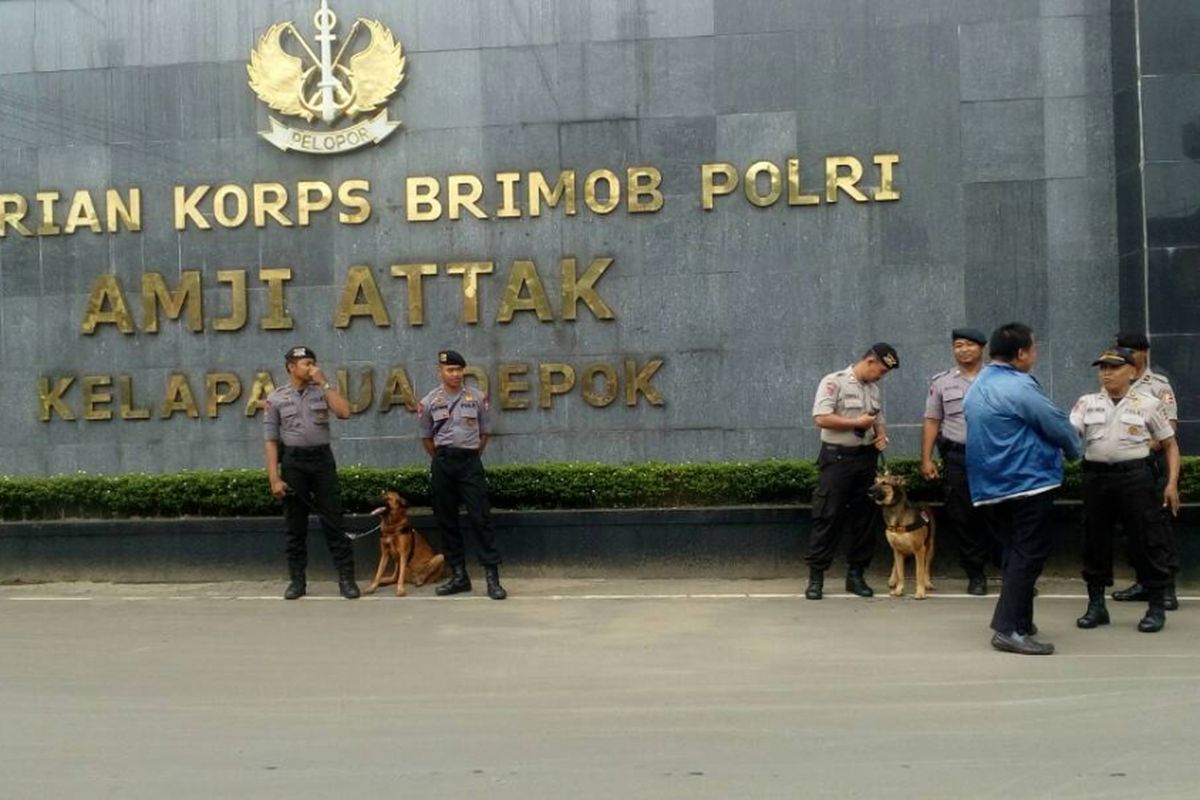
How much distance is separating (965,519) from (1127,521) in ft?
4.55

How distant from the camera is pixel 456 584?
922 centimetres

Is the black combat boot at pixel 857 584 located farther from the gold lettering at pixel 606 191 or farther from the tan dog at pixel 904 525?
the gold lettering at pixel 606 191

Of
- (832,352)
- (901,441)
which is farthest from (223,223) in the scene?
(901,441)

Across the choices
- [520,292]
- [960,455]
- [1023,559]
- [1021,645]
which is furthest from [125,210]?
[1021,645]

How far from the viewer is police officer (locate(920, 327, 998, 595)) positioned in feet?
28.8

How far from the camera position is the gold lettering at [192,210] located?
11.1 m

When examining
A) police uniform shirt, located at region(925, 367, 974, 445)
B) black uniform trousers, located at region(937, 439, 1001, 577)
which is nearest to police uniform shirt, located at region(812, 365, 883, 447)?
police uniform shirt, located at region(925, 367, 974, 445)

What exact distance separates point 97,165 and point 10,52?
1201 millimetres

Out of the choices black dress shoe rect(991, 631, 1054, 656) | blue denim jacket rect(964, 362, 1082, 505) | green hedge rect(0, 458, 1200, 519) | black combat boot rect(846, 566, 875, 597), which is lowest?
black dress shoe rect(991, 631, 1054, 656)

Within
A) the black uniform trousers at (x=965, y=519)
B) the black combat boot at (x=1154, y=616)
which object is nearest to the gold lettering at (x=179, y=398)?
the black uniform trousers at (x=965, y=519)

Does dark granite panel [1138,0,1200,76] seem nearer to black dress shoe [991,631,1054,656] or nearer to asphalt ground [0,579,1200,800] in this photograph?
asphalt ground [0,579,1200,800]

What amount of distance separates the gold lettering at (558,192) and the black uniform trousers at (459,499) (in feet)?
8.43

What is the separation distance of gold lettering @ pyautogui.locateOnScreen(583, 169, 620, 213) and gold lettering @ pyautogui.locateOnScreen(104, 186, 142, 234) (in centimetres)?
367

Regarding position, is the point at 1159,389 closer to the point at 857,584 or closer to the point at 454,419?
the point at 857,584
